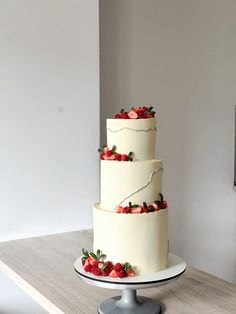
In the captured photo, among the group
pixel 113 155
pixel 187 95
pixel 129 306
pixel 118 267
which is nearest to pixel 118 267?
pixel 118 267

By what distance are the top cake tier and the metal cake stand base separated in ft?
1.26

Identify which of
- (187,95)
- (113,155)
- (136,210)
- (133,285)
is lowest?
(133,285)

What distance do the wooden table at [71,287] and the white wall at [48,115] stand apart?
21 centimetres

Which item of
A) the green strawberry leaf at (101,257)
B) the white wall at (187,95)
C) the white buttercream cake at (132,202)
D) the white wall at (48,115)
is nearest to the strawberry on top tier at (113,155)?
the white buttercream cake at (132,202)

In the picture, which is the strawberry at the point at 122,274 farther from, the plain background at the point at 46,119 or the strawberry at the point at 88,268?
the plain background at the point at 46,119

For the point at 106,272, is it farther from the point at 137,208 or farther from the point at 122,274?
the point at 137,208

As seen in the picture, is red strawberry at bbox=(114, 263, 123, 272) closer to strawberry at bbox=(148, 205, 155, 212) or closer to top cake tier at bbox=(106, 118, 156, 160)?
strawberry at bbox=(148, 205, 155, 212)

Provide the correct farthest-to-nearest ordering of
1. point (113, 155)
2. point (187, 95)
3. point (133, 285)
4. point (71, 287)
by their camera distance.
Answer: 1. point (187, 95)
2. point (71, 287)
3. point (113, 155)
4. point (133, 285)

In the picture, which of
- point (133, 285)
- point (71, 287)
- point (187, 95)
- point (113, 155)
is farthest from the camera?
point (187, 95)

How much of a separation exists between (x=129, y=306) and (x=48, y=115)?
3.23 feet

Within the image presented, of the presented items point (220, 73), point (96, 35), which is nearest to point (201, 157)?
point (220, 73)

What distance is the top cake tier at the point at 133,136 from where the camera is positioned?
1.33m

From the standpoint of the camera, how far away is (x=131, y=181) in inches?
51.6

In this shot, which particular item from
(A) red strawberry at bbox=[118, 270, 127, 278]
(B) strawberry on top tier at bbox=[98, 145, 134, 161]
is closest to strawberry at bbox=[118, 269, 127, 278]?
(A) red strawberry at bbox=[118, 270, 127, 278]
